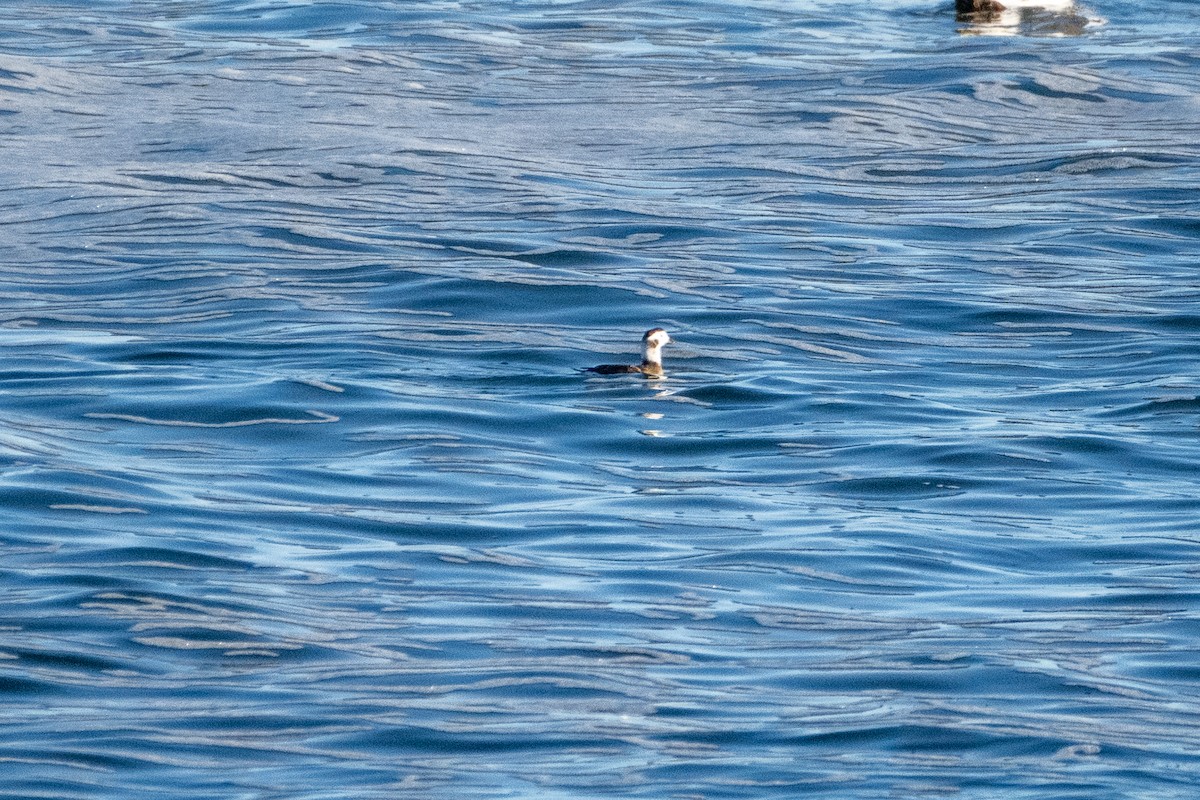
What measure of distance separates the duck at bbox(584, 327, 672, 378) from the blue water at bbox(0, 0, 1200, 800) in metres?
0.11

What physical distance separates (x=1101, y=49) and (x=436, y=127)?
23.3 feet

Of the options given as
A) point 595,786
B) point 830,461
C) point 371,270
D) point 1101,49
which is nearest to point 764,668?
point 595,786

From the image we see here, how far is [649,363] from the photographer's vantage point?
38.8ft

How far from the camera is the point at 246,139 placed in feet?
56.3

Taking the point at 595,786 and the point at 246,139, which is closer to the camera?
the point at 595,786

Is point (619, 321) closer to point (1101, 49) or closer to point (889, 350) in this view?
point (889, 350)

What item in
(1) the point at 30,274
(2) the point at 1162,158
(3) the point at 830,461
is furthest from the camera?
(2) the point at 1162,158

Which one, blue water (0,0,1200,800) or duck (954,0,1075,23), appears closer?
blue water (0,0,1200,800)

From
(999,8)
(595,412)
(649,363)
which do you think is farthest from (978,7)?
(595,412)

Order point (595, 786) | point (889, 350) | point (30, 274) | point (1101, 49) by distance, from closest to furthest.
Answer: point (595, 786), point (889, 350), point (30, 274), point (1101, 49)

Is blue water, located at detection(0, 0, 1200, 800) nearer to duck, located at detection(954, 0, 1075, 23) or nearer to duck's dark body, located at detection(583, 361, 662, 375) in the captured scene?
duck's dark body, located at detection(583, 361, 662, 375)

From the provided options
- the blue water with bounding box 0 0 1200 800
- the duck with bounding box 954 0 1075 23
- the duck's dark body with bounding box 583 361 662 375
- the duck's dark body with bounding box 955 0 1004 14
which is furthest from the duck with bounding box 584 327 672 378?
the duck's dark body with bounding box 955 0 1004 14

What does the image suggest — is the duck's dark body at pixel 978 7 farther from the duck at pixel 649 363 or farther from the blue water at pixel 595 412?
the duck at pixel 649 363

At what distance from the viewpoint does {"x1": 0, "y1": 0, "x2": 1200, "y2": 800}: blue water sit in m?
6.87
